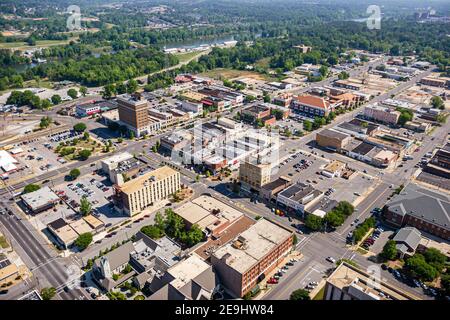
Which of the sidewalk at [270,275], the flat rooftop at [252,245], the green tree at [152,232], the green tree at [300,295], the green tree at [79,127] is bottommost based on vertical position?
the sidewalk at [270,275]

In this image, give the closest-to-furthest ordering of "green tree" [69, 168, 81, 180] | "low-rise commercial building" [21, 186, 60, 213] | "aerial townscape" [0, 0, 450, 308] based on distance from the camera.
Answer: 1. "aerial townscape" [0, 0, 450, 308]
2. "low-rise commercial building" [21, 186, 60, 213]
3. "green tree" [69, 168, 81, 180]

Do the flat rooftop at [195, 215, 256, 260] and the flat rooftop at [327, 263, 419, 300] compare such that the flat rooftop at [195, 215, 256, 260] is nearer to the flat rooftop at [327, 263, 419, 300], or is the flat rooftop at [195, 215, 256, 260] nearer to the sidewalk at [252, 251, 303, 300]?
the sidewalk at [252, 251, 303, 300]

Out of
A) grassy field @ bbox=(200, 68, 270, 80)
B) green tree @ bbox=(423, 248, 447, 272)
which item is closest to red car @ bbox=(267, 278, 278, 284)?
green tree @ bbox=(423, 248, 447, 272)

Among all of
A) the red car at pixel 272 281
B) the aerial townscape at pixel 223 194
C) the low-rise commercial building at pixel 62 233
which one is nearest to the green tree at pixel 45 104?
the aerial townscape at pixel 223 194

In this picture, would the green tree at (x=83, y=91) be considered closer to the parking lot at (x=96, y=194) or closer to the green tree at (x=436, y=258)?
the parking lot at (x=96, y=194)

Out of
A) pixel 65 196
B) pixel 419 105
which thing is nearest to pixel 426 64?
pixel 419 105

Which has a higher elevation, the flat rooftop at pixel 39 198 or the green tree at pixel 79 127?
the green tree at pixel 79 127

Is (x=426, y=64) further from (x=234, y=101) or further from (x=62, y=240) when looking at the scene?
(x=62, y=240)

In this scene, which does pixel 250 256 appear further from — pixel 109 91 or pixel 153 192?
pixel 109 91
